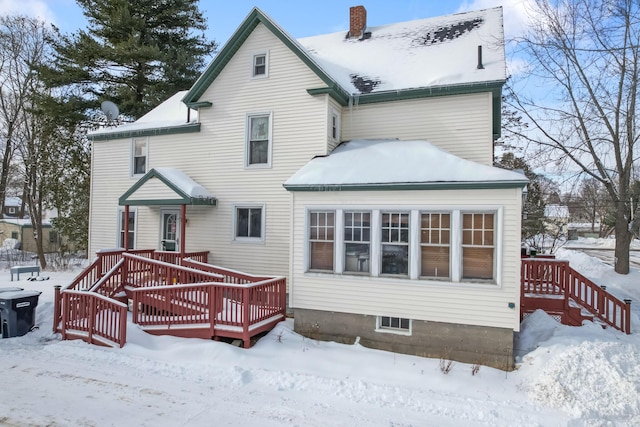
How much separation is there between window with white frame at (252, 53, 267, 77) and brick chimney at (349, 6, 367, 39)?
5.04 metres

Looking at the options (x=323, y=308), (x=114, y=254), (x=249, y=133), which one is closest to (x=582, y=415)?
(x=323, y=308)

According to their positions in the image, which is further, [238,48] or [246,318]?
[238,48]

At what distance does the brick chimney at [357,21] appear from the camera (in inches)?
635

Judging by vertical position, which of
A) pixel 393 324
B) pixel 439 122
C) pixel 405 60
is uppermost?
pixel 405 60

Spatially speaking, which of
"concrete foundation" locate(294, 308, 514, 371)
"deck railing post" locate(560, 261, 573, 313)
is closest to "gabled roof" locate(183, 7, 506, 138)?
"deck railing post" locate(560, 261, 573, 313)

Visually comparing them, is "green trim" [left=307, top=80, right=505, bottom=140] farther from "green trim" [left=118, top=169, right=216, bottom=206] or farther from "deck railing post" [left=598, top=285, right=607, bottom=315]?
"deck railing post" [left=598, top=285, right=607, bottom=315]

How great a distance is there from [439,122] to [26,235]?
37.1 meters

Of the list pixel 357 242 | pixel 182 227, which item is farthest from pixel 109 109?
pixel 357 242

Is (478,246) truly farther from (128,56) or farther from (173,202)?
(128,56)

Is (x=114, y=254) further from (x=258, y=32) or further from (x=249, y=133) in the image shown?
(x=258, y=32)

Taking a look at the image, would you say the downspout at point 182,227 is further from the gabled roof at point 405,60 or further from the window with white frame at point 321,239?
the window with white frame at point 321,239

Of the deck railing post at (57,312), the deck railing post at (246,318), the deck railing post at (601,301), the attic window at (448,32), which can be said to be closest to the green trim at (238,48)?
the attic window at (448,32)

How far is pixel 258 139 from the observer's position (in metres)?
13.1

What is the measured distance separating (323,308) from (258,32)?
924 cm
